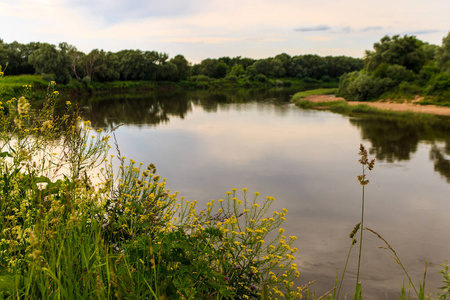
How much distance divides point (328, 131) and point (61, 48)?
1776 inches

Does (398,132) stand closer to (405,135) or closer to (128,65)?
(405,135)

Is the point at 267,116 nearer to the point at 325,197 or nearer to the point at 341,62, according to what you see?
the point at 325,197

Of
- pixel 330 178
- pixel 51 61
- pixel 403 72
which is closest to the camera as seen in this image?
pixel 330 178

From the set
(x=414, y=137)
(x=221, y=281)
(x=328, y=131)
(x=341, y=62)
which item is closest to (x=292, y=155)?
(x=328, y=131)

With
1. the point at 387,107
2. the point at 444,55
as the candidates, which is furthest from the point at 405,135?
the point at 444,55

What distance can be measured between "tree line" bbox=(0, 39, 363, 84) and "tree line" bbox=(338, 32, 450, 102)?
40062 mm

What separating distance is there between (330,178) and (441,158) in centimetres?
658

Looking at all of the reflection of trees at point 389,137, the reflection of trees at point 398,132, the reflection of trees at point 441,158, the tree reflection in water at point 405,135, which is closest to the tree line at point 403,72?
the tree reflection in water at point 405,135

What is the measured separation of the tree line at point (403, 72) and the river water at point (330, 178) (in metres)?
11.8

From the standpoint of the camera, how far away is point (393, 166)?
1423 cm

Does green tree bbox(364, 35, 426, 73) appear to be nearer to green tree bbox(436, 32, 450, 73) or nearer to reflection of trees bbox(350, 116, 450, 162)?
green tree bbox(436, 32, 450, 73)

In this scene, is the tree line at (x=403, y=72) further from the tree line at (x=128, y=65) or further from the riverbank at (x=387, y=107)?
the tree line at (x=128, y=65)

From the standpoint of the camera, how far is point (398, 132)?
22.3 m

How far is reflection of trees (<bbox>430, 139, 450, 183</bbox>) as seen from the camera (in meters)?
13.4
